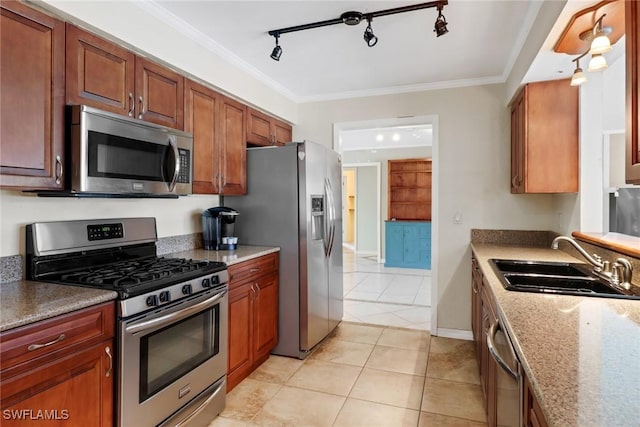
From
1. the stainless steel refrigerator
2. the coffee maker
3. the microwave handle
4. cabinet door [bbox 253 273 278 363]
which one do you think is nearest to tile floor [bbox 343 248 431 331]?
the stainless steel refrigerator

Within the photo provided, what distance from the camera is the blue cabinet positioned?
7095mm

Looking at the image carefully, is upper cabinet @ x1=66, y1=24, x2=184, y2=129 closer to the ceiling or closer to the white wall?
the ceiling

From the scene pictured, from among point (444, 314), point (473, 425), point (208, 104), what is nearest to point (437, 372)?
point (473, 425)

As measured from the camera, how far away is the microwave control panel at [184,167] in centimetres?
232

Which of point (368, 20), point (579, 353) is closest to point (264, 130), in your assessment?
point (368, 20)

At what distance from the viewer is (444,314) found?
11.7 feet

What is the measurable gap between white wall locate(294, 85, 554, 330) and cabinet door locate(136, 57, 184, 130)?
2279mm

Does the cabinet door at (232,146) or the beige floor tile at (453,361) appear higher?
the cabinet door at (232,146)

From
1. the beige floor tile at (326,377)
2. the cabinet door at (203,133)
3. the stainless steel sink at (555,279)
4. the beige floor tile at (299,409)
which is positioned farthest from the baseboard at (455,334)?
the cabinet door at (203,133)

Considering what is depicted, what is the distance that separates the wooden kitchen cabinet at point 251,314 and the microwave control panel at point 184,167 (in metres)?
0.66

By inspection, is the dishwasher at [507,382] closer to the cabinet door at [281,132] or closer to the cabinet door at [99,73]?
the cabinet door at [99,73]

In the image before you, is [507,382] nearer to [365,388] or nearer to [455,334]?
[365,388]

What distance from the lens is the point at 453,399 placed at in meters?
2.38

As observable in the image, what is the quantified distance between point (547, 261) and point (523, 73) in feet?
4.39
